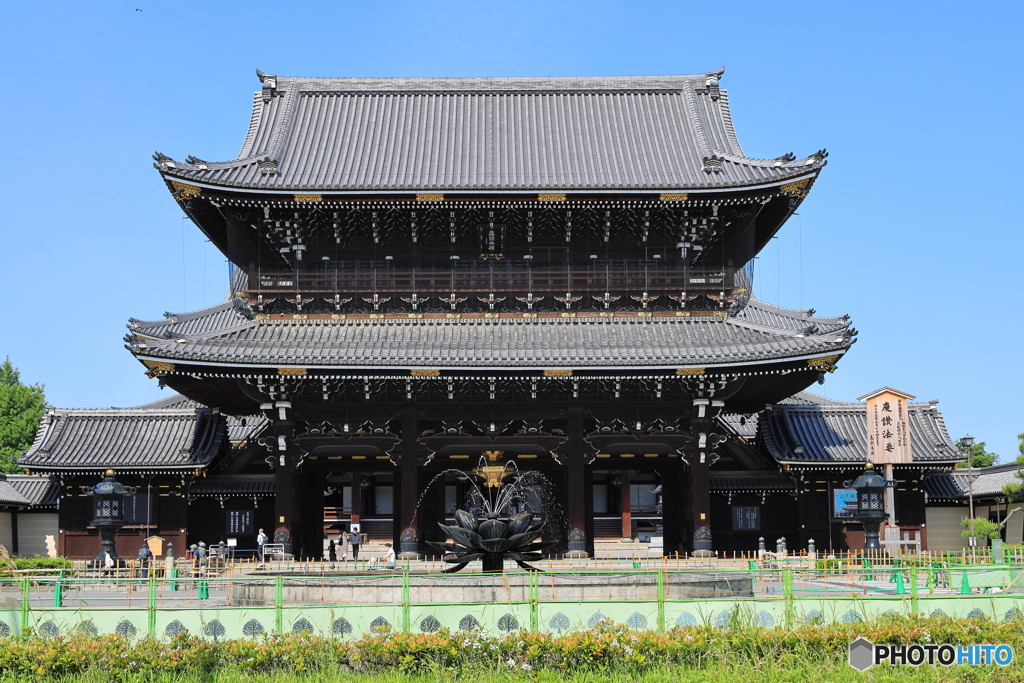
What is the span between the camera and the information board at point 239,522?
39.1 meters

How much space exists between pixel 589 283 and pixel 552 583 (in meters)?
15.0

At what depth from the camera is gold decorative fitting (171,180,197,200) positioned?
31828mm

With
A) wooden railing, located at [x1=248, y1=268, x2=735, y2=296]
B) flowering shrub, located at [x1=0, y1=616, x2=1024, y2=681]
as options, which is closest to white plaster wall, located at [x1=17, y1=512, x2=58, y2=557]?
wooden railing, located at [x1=248, y1=268, x2=735, y2=296]

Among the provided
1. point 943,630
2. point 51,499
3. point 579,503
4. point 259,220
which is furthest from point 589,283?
point 51,499

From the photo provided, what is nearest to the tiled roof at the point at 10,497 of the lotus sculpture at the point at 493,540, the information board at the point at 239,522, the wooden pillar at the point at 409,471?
the information board at the point at 239,522

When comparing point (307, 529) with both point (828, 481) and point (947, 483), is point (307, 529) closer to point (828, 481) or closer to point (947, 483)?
point (828, 481)

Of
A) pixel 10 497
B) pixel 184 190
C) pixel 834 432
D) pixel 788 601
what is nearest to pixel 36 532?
pixel 10 497

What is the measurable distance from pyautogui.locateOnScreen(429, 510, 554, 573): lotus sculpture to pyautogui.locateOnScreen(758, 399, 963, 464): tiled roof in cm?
1546

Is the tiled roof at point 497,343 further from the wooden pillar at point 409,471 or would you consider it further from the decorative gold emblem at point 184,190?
the decorative gold emblem at point 184,190

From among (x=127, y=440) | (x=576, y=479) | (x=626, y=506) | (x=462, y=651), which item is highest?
(x=127, y=440)

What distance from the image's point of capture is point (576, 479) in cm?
3297

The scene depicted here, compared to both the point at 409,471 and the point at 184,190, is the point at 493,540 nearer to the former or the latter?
the point at 409,471

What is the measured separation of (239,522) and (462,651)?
2454cm

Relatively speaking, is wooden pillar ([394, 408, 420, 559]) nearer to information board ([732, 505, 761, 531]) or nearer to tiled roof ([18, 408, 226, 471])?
tiled roof ([18, 408, 226, 471])
